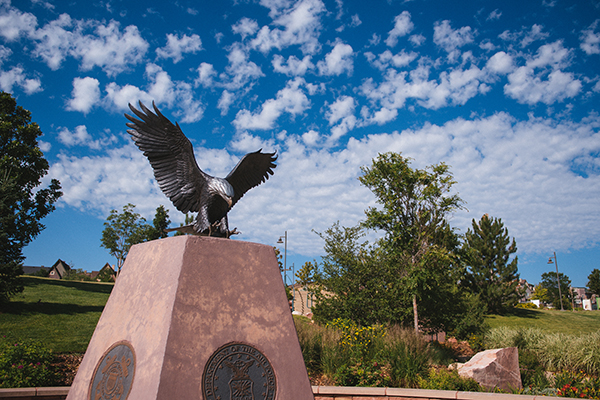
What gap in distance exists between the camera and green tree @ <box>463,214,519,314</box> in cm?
2859

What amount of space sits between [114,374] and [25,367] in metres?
4.81

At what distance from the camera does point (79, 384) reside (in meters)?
3.51

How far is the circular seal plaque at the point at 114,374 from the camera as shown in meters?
3.06

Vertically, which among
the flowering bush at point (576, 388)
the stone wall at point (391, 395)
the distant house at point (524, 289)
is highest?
the distant house at point (524, 289)

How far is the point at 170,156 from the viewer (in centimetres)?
444

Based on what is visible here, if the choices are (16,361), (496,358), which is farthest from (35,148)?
(496,358)

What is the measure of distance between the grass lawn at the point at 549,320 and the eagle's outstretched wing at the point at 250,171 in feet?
83.2

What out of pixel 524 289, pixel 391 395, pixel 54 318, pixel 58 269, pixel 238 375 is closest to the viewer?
pixel 238 375

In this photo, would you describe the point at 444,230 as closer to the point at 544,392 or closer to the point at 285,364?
the point at 544,392

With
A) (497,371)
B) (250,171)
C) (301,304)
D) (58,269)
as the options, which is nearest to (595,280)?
(301,304)

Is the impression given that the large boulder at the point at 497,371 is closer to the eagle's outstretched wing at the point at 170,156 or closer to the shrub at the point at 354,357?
the shrub at the point at 354,357

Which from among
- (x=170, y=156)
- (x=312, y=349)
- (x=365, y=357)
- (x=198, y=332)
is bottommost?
(x=365, y=357)

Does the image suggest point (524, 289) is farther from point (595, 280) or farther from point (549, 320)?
point (595, 280)

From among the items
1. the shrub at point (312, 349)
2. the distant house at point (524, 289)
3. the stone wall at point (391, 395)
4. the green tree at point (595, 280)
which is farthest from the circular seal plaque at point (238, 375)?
the green tree at point (595, 280)
